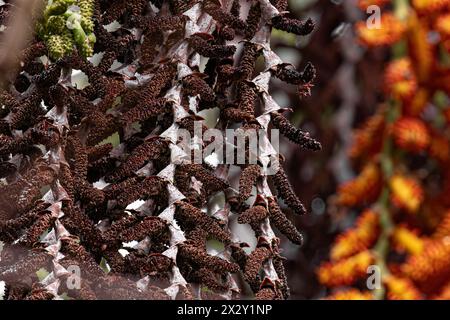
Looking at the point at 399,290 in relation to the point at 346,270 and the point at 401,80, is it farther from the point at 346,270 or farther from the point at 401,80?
the point at 401,80

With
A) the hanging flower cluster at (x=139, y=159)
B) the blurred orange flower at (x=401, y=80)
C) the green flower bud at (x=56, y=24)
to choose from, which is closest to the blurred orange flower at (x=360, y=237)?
the blurred orange flower at (x=401, y=80)

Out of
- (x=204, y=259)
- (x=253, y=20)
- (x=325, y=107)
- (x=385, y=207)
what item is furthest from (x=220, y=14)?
(x=325, y=107)

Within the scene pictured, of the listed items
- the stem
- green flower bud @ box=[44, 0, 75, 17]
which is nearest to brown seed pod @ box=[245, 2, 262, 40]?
green flower bud @ box=[44, 0, 75, 17]

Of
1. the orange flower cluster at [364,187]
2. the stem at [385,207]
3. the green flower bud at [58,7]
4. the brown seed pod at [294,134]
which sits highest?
the green flower bud at [58,7]

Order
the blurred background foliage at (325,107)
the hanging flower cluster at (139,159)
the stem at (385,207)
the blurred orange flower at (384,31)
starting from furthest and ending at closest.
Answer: the blurred background foliage at (325,107)
the blurred orange flower at (384,31)
the stem at (385,207)
the hanging flower cluster at (139,159)

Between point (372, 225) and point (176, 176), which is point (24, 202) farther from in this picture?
point (372, 225)

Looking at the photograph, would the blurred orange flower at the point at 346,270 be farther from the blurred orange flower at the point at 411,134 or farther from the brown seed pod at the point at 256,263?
the brown seed pod at the point at 256,263
